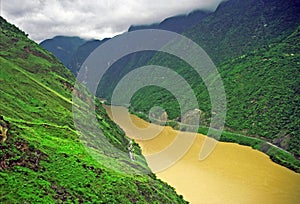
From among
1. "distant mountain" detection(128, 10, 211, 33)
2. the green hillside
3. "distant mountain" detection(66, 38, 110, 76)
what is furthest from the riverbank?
"distant mountain" detection(66, 38, 110, 76)

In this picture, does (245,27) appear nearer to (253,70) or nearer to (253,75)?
(253,70)

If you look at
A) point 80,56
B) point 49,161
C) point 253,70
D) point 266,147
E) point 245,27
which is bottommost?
point 49,161

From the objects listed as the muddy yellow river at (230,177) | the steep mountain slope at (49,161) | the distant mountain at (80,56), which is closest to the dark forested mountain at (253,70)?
the muddy yellow river at (230,177)

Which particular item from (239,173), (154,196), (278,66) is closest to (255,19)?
(278,66)

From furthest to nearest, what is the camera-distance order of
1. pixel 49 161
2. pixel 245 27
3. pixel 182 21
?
pixel 182 21
pixel 245 27
pixel 49 161

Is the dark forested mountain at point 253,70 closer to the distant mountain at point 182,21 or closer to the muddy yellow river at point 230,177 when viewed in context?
the muddy yellow river at point 230,177

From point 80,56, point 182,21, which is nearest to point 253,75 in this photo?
point 182,21

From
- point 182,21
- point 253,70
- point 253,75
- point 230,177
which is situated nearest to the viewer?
point 230,177
